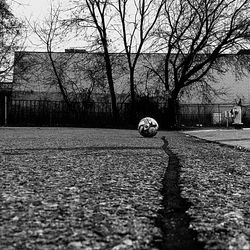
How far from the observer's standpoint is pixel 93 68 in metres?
26.8

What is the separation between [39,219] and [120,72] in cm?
2645

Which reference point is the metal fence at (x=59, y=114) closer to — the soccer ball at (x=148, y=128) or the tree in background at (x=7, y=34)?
the tree in background at (x=7, y=34)

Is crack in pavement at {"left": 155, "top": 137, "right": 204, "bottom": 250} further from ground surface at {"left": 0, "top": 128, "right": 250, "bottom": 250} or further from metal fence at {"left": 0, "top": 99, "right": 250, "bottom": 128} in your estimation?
metal fence at {"left": 0, "top": 99, "right": 250, "bottom": 128}

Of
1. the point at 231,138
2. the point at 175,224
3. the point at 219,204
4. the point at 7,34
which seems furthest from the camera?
the point at 7,34

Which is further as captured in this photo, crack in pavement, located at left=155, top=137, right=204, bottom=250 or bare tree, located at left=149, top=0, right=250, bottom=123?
bare tree, located at left=149, top=0, right=250, bottom=123

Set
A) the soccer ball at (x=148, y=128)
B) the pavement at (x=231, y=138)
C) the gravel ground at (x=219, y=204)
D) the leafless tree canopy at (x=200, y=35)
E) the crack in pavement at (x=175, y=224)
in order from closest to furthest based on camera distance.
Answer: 1. the crack in pavement at (x=175, y=224)
2. the gravel ground at (x=219, y=204)
3. the pavement at (x=231, y=138)
4. the soccer ball at (x=148, y=128)
5. the leafless tree canopy at (x=200, y=35)

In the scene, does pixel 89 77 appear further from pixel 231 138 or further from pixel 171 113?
pixel 231 138

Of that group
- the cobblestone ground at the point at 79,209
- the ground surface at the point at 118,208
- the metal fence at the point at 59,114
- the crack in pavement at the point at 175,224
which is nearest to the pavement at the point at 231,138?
the ground surface at the point at 118,208

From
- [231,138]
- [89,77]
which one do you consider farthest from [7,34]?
[231,138]

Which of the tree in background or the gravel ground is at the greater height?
the tree in background

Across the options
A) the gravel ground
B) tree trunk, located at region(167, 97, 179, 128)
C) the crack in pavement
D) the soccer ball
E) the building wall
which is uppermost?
the building wall

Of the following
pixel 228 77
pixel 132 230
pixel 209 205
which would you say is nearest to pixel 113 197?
pixel 209 205

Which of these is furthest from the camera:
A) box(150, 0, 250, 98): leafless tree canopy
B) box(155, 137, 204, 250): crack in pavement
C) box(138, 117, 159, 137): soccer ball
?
box(150, 0, 250, 98): leafless tree canopy

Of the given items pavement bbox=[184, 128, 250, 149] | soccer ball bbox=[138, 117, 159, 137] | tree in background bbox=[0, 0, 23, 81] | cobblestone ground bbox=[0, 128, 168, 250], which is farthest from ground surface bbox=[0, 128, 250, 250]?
tree in background bbox=[0, 0, 23, 81]
